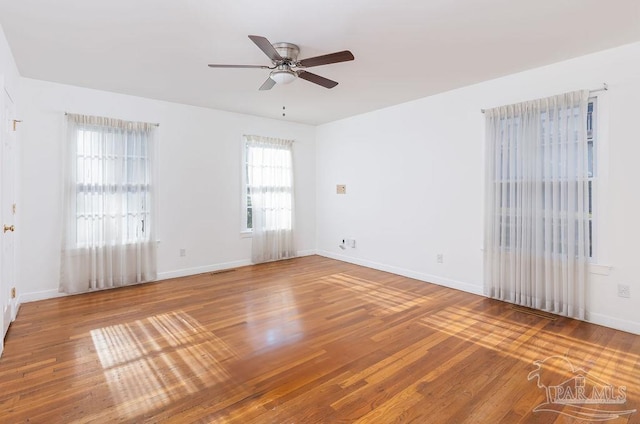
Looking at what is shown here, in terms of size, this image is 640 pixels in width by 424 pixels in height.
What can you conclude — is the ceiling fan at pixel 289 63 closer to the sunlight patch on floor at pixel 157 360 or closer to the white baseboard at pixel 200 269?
the sunlight patch on floor at pixel 157 360

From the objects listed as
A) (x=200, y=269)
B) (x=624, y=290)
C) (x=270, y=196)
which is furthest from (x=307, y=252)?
(x=624, y=290)

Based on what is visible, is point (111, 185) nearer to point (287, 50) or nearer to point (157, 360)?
point (157, 360)

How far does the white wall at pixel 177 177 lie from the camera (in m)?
4.00

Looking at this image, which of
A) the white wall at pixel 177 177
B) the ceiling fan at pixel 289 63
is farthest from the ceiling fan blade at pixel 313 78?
the white wall at pixel 177 177

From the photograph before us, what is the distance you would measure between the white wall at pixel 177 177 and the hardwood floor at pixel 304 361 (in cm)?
92

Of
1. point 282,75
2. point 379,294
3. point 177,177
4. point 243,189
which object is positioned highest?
point 282,75

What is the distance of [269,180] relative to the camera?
20.0 ft

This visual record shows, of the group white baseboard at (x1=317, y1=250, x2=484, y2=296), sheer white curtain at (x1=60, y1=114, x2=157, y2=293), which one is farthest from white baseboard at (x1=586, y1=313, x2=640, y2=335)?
sheer white curtain at (x1=60, y1=114, x2=157, y2=293)

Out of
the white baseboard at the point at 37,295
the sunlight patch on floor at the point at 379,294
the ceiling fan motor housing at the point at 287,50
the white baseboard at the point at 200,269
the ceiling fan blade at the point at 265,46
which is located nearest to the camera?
the ceiling fan blade at the point at 265,46

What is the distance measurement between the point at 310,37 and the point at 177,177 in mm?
3273

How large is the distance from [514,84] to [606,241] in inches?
78.9

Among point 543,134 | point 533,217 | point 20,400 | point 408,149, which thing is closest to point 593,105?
point 543,134

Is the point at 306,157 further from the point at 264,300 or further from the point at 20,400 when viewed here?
the point at 20,400

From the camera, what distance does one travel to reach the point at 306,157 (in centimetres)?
669
